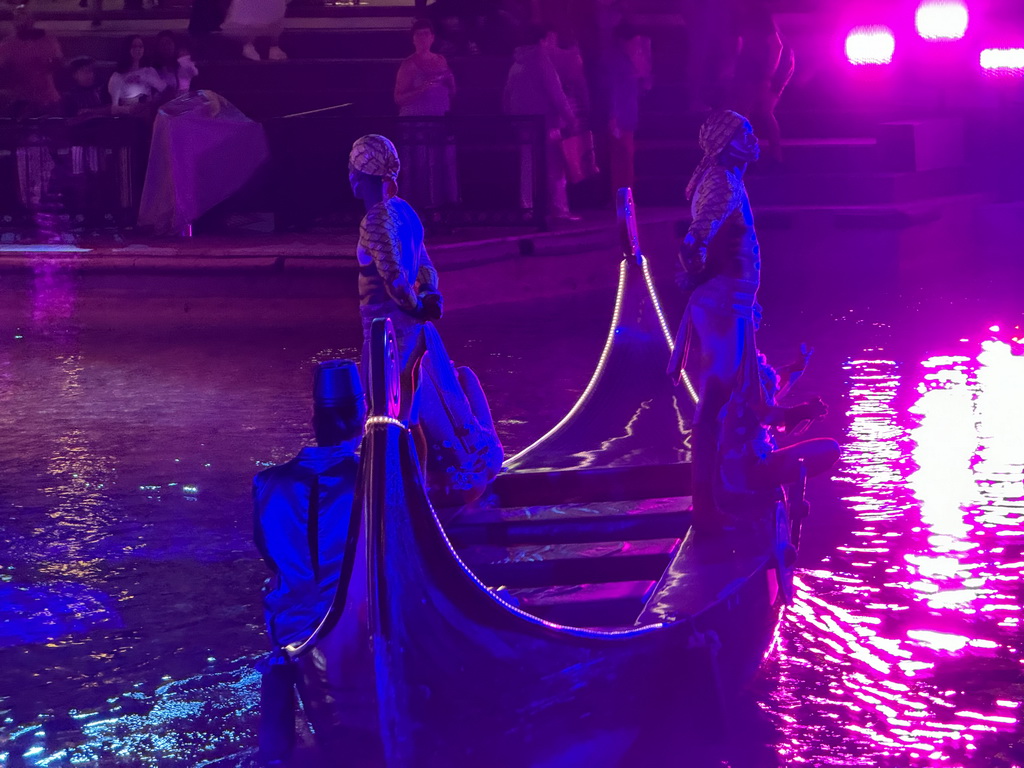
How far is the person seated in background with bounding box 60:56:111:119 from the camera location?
568 inches

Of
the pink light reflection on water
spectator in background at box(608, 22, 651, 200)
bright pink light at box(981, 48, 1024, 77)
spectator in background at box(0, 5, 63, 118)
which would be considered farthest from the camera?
bright pink light at box(981, 48, 1024, 77)

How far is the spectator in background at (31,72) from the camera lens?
14.4 m

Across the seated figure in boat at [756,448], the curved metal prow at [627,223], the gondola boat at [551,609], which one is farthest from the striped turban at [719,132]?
the gondola boat at [551,609]

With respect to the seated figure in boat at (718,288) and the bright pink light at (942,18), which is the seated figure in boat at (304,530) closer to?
the seated figure in boat at (718,288)

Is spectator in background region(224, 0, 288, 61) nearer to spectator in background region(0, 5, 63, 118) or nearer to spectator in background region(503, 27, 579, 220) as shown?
spectator in background region(0, 5, 63, 118)

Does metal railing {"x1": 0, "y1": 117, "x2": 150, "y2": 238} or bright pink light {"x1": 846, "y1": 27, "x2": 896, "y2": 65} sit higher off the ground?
bright pink light {"x1": 846, "y1": 27, "x2": 896, "y2": 65}

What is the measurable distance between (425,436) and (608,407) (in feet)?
4.22

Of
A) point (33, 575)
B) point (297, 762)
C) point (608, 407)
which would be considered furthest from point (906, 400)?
point (297, 762)

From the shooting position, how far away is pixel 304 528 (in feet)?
12.3

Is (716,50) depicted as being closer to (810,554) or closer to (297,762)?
(810,554)

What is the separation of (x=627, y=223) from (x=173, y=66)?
31.8 feet

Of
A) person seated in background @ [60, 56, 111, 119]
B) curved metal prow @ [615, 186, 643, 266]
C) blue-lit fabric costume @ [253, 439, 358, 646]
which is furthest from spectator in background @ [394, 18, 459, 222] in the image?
blue-lit fabric costume @ [253, 439, 358, 646]

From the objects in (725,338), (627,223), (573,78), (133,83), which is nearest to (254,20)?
(133,83)

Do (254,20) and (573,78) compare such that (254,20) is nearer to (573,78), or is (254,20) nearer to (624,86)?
(573,78)
